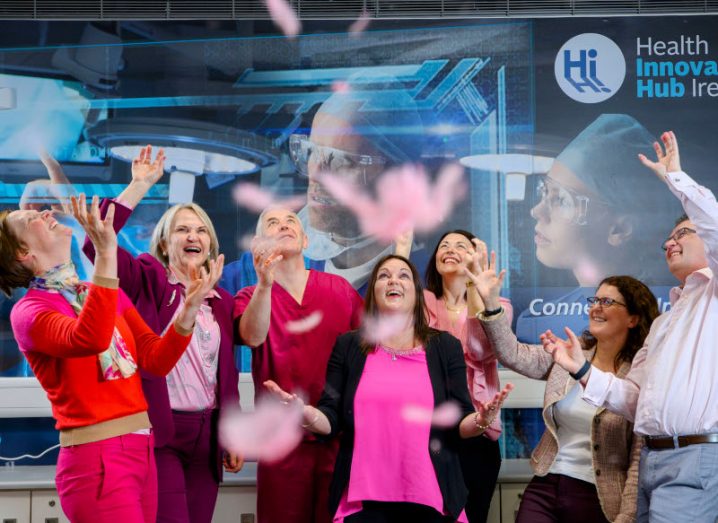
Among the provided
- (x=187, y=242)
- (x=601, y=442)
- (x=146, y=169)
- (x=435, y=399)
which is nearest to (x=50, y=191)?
(x=187, y=242)

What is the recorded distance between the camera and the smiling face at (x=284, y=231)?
3053mm

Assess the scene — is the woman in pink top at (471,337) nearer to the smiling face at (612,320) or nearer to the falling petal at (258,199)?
the smiling face at (612,320)

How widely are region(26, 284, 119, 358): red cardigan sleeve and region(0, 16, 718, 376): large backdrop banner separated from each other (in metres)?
1.79

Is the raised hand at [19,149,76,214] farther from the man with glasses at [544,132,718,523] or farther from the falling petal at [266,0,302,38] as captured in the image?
the man with glasses at [544,132,718,523]

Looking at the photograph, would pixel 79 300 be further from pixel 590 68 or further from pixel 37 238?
pixel 590 68

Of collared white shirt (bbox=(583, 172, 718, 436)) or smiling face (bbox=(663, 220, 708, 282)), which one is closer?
collared white shirt (bbox=(583, 172, 718, 436))

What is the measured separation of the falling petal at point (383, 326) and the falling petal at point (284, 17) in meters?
1.62

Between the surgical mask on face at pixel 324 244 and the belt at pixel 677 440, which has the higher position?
the surgical mask on face at pixel 324 244

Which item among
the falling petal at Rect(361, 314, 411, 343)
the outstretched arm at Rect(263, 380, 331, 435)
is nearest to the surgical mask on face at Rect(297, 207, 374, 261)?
the falling petal at Rect(361, 314, 411, 343)

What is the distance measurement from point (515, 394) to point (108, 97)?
218cm

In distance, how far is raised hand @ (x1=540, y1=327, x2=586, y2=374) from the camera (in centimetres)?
266

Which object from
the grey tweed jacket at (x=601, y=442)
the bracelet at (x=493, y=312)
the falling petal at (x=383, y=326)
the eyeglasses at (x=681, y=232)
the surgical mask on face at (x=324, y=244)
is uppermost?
the surgical mask on face at (x=324, y=244)

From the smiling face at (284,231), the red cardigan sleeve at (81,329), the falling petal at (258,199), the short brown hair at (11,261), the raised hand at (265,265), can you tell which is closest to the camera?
the red cardigan sleeve at (81,329)

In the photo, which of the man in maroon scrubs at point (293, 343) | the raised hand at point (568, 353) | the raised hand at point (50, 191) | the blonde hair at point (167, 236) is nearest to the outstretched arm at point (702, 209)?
the raised hand at point (568, 353)
